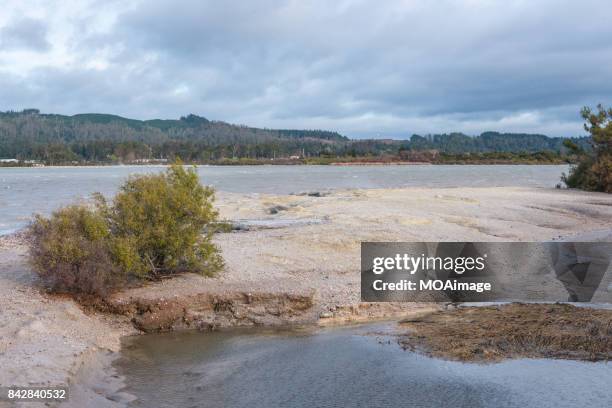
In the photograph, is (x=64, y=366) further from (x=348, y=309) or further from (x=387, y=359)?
(x=348, y=309)

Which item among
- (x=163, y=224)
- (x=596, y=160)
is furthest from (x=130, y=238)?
Answer: (x=596, y=160)

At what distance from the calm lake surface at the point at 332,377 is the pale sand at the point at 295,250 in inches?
42.4

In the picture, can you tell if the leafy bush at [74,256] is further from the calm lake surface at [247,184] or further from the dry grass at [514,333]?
the calm lake surface at [247,184]

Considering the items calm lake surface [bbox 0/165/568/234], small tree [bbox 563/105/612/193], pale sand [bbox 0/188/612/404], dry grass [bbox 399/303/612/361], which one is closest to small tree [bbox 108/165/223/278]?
pale sand [bbox 0/188/612/404]

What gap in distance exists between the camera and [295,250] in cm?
1592

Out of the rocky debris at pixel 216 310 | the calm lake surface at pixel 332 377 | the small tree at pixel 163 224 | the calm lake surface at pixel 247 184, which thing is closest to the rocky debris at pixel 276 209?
the calm lake surface at pixel 247 184

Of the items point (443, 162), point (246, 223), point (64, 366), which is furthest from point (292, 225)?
point (443, 162)

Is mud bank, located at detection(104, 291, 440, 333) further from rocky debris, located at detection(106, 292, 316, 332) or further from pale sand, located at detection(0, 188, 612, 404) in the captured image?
pale sand, located at detection(0, 188, 612, 404)

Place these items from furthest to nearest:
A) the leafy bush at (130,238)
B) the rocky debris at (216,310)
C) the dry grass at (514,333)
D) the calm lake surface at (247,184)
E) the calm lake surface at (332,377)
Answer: the calm lake surface at (247,184), the leafy bush at (130,238), the rocky debris at (216,310), the dry grass at (514,333), the calm lake surface at (332,377)

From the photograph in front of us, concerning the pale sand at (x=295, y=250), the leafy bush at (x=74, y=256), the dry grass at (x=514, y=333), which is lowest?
the dry grass at (x=514, y=333)

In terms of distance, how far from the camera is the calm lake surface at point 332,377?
794 centimetres

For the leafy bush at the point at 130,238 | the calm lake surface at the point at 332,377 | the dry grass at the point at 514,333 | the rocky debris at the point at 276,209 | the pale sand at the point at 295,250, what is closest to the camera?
the calm lake surface at the point at 332,377

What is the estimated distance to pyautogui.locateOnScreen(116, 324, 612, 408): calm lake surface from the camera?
794 cm

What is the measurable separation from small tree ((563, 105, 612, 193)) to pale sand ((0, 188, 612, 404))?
8071mm
